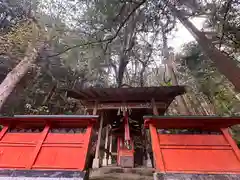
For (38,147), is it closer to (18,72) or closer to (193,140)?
(193,140)

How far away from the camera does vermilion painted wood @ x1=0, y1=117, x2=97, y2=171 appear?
148 inches

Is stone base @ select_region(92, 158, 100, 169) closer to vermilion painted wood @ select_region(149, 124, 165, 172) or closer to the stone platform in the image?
vermilion painted wood @ select_region(149, 124, 165, 172)

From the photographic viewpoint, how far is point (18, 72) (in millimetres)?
8547

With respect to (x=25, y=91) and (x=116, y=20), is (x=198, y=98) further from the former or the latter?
(x=25, y=91)

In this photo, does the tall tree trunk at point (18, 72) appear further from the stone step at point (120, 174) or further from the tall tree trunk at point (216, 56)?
the tall tree trunk at point (216, 56)

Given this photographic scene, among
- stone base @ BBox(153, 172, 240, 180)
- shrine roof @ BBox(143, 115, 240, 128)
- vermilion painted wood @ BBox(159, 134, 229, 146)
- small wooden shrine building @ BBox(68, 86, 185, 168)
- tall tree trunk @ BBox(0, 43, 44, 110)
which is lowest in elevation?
stone base @ BBox(153, 172, 240, 180)

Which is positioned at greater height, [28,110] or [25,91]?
[25,91]

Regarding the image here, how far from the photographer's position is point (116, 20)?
634 cm

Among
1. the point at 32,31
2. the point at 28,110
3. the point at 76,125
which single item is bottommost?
the point at 76,125

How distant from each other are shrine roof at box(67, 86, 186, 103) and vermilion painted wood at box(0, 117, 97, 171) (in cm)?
264

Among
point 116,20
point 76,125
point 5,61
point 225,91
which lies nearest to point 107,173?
point 76,125

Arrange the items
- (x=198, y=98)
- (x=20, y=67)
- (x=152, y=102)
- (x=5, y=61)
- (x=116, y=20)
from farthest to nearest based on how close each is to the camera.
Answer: (x=198, y=98) < (x=5, y=61) < (x=20, y=67) < (x=152, y=102) < (x=116, y=20)

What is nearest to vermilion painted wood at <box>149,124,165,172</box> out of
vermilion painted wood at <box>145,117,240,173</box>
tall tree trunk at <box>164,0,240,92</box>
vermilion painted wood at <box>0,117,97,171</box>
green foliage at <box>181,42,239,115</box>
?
vermilion painted wood at <box>145,117,240,173</box>

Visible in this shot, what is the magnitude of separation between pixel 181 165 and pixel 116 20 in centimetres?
538
